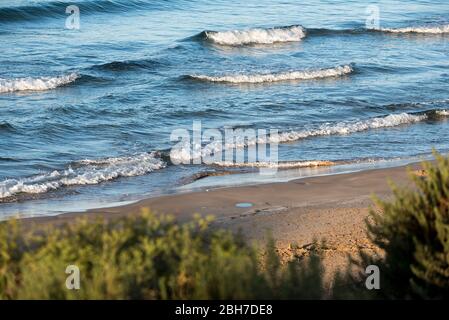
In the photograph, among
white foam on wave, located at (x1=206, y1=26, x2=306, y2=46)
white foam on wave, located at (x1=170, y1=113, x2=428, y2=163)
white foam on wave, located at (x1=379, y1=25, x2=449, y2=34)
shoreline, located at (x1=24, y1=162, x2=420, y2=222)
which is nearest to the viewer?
shoreline, located at (x1=24, y1=162, x2=420, y2=222)

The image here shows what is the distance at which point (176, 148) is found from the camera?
14.0m

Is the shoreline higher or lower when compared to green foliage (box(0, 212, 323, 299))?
lower

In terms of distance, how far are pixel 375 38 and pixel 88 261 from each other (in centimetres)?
2402

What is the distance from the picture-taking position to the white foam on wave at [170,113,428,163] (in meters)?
13.7

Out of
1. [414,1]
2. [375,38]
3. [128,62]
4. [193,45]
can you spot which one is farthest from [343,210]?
[414,1]

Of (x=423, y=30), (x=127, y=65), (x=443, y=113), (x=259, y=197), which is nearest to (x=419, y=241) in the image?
(x=259, y=197)

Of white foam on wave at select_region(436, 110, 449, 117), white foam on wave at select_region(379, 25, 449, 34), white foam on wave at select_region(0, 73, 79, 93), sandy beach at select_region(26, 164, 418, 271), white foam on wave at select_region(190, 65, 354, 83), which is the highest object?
white foam on wave at select_region(379, 25, 449, 34)

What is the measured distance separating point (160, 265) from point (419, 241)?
1.74 meters

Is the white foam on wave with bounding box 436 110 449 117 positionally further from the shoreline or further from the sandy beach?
the shoreline

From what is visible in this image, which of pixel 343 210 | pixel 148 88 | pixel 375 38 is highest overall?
pixel 375 38

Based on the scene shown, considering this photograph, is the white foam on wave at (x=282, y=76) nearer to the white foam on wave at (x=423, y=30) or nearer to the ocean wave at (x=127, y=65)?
the ocean wave at (x=127, y=65)

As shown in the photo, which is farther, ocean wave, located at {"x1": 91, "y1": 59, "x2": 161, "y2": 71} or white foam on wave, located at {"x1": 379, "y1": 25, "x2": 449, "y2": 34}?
white foam on wave, located at {"x1": 379, "y1": 25, "x2": 449, "y2": 34}

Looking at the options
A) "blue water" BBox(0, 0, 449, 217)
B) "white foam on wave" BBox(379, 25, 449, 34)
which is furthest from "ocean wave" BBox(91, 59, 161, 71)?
"white foam on wave" BBox(379, 25, 449, 34)

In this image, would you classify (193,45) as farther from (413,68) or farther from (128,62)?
(413,68)
